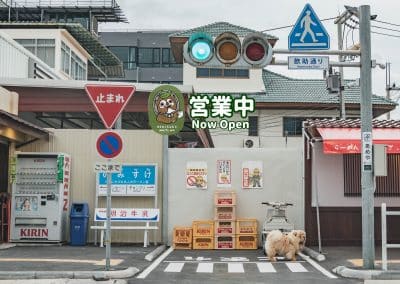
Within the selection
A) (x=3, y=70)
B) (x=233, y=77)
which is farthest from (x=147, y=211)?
(x=233, y=77)

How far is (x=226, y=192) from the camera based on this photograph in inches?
709

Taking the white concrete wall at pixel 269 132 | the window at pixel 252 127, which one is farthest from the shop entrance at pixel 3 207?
the window at pixel 252 127

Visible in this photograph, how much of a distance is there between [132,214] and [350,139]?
6.34m

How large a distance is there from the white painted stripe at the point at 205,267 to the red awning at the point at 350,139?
4.41 meters

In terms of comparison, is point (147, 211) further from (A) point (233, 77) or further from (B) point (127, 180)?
(A) point (233, 77)

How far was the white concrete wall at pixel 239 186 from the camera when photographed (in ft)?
59.9

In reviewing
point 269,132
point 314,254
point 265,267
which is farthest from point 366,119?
point 269,132

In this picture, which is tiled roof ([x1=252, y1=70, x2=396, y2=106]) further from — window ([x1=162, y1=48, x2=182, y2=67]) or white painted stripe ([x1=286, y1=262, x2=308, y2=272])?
white painted stripe ([x1=286, y1=262, x2=308, y2=272])

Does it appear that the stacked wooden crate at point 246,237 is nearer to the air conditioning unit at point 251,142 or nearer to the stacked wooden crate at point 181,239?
the stacked wooden crate at point 181,239

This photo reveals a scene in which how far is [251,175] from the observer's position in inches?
720

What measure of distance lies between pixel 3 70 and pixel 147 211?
8260mm

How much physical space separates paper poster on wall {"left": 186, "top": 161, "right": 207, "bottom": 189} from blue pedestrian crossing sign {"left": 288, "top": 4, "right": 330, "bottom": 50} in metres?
7.37

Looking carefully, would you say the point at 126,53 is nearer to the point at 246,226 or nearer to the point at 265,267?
the point at 246,226

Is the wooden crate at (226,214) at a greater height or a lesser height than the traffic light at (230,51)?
lesser
